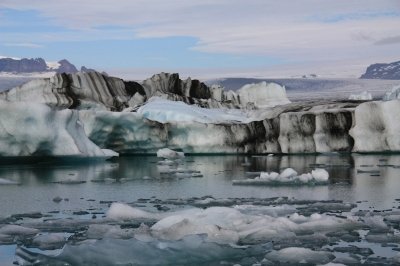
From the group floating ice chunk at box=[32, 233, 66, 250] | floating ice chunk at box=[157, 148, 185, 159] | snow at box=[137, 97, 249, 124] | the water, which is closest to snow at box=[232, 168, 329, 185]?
the water

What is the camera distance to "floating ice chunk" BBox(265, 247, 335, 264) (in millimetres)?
5922

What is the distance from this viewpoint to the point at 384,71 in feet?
310

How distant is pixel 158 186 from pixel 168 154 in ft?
22.8

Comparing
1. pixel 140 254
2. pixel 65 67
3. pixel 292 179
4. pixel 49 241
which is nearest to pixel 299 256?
pixel 140 254

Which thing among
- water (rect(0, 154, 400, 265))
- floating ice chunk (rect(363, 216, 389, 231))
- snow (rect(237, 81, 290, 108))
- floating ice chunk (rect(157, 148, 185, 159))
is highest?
snow (rect(237, 81, 290, 108))

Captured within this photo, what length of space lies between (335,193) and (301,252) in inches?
194

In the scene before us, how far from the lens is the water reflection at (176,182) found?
34.0 ft

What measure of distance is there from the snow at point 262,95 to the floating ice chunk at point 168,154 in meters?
10.1

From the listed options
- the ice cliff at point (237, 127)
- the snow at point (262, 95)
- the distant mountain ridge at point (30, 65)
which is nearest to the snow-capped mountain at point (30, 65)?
the distant mountain ridge at point (30, 65)

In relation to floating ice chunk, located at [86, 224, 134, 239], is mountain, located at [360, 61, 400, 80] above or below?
above

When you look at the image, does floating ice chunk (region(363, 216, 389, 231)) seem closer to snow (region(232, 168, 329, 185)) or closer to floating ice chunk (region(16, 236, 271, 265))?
floating ice chunk (region(16, 236, 271, 265))

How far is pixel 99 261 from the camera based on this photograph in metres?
5.75

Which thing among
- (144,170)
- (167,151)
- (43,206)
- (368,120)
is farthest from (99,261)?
(368,120)

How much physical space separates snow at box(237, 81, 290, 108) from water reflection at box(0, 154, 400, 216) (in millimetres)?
10417
